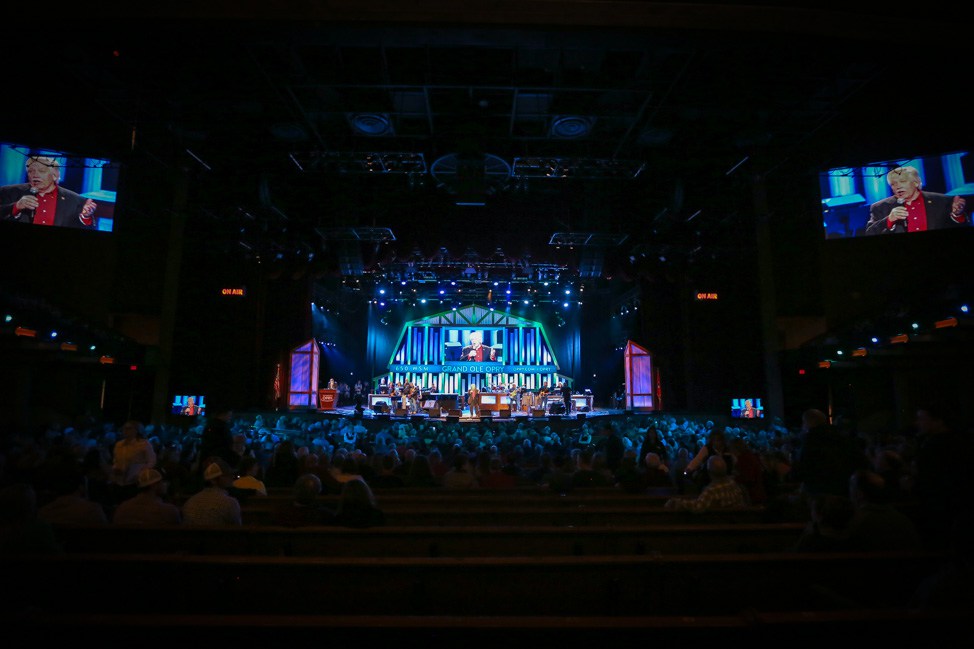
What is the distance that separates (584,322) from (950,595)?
64.0 feet

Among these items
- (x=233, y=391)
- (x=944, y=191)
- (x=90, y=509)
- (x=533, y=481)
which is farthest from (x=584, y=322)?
(x=90, y=509)

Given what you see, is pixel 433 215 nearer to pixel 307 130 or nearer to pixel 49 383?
pixel 307 130

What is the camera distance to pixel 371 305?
21.6m

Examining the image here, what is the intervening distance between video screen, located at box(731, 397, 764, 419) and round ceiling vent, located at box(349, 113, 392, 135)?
11835mm

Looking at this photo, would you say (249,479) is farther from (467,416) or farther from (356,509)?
(467,416)

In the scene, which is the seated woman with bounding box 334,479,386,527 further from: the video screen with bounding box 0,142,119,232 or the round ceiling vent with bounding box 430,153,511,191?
the video screen with bounding box 0,142,119,232

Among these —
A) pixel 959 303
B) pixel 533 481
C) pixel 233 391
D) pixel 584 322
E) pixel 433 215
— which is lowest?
pixel 533 481

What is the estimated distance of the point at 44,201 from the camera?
13859 millimetres

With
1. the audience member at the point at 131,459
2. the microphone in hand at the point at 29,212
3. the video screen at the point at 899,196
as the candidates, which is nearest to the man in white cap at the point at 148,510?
the audience member at the point at 131,459

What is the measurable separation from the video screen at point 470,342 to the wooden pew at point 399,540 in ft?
62.0

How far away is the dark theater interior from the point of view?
2480 mm

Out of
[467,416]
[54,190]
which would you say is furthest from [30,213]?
[467,416]

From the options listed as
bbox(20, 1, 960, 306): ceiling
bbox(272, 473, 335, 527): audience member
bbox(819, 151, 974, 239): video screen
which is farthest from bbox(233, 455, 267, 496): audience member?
bbox(819, 151, 974, 239): video screen

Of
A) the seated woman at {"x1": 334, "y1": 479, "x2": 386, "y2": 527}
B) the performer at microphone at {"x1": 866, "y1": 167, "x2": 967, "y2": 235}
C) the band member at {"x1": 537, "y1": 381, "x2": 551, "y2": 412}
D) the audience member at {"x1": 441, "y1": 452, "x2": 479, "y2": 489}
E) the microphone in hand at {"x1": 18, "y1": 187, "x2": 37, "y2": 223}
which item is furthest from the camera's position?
the band member at {"x1": 537, "y1": 381, "x2": 551, "y2": 412}
